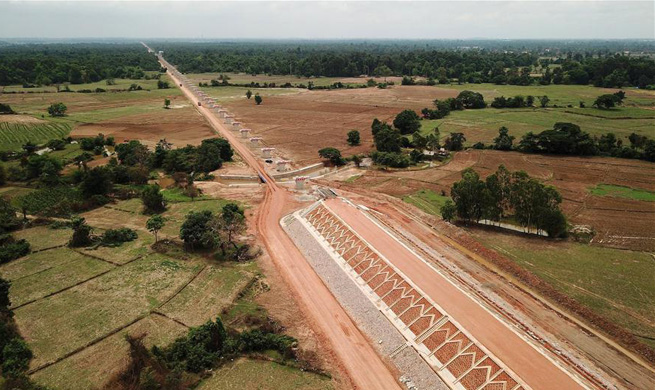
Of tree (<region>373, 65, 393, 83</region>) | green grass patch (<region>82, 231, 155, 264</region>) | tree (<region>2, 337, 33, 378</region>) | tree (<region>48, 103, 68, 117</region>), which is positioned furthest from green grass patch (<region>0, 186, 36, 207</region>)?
tree (<region>373, 65, 393, 83</region>)

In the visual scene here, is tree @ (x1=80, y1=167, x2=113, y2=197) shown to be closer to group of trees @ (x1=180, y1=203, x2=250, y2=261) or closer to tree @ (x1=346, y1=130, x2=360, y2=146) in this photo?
group of trees @ (x1=180, y1=203, x2=250, y2=261)

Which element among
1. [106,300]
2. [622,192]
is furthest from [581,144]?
[106,300]

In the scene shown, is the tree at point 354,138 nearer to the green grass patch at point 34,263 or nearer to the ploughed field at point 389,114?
the ploughed field at point 389,114

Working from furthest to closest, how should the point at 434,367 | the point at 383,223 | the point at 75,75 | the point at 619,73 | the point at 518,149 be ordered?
the point at 75,75, the point at 619,73, the point at 518,149, the point at 383,223, the point at 434,367

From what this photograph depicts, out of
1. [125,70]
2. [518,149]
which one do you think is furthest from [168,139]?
[125,70]

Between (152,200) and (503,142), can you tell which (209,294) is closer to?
(152,200)

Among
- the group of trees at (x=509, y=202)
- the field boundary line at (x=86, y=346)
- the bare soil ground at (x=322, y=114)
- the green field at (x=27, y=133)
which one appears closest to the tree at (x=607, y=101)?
the bare soil ground at (x=322, y=114)

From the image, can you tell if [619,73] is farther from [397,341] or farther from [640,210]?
[397,341]
